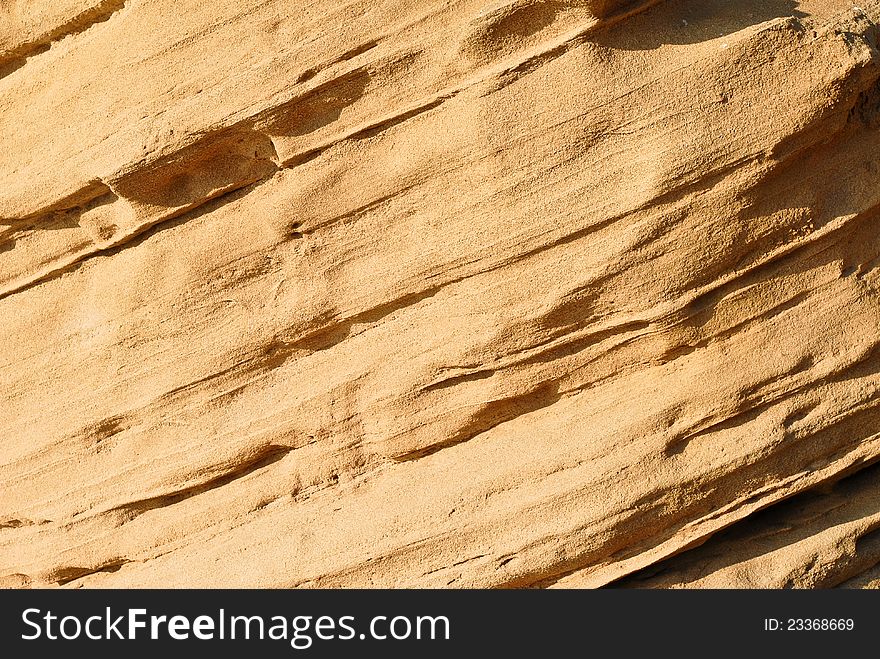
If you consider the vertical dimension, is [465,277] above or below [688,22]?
below

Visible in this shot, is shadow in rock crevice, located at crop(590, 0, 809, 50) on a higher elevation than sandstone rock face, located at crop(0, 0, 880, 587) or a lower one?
higher

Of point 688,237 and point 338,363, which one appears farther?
point 338,363

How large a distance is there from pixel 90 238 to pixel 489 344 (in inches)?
65.5

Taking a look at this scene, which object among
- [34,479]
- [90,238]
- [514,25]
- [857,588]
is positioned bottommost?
[857,588]

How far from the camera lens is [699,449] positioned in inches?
129

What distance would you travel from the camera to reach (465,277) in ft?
10.8

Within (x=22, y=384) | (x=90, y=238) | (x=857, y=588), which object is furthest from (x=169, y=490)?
(x=857, y=588)

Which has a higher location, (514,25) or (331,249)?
(514,25)

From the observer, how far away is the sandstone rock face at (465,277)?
3.12 meters

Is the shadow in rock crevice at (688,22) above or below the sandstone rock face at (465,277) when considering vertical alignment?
above

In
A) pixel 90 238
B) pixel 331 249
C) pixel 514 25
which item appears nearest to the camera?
pixel 514 25

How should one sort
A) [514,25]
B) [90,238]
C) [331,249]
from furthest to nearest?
[90,238] < [331,249] < [514,25]

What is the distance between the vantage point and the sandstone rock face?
3.12 m

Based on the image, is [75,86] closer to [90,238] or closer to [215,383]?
[90,238]
